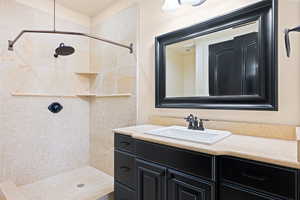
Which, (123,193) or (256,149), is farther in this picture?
(123,193)

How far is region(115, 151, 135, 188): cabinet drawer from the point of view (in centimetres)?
152

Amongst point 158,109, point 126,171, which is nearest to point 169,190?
point 126,171

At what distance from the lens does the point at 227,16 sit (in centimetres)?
144

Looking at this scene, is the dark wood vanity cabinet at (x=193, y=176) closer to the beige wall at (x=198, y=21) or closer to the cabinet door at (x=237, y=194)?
the cabinet door at (x=237, y=194)

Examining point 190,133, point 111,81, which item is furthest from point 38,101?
point 190,133

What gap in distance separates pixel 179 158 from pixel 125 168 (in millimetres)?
634

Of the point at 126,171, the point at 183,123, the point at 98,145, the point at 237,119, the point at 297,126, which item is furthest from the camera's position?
the point at 98,145

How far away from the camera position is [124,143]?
62.8 inches

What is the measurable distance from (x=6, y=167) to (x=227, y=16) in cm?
279

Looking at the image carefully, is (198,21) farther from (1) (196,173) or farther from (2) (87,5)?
(2) (87,5)

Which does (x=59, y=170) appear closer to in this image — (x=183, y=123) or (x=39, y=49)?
(x=39, y=49)

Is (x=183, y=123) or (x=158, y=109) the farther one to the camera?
(x=158, y=109)

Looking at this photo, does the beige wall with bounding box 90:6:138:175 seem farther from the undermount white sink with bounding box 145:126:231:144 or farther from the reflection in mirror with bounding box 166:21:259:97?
the undermount white sink with bounding box 145:126:231:144

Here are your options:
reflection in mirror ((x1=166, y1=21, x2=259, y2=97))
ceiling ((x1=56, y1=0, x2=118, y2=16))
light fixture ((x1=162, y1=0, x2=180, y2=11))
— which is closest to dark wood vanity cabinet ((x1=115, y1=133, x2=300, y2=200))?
reflection in mirror ((x1=166, y1=21, x2=259, y2=97))
